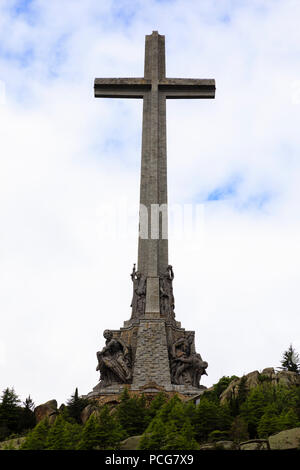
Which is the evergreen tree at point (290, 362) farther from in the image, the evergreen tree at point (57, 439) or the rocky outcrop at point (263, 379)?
the evergreen tree at point (57, 439)

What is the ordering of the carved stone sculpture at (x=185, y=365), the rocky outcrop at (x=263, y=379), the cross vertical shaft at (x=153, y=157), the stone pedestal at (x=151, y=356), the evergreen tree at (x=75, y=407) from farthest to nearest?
the cross vertical shaft at (x=153, y=157) → the carved stone sculpture at (x=185, y=365) → the stone pedestal at (x=151, y=356) → the rocky outcrop at (x=263, y=379) → the evergreen tree at (x=75, y=407)

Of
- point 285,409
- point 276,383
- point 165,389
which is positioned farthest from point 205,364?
point 285,409

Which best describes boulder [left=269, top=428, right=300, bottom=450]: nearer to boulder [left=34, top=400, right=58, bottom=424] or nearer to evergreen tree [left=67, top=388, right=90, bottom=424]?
evergreen tree [left=67, top=388, right=90, bottom=424]

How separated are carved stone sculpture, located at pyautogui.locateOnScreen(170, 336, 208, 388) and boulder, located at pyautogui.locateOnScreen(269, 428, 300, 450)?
1276 centimetres

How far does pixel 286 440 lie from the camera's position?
18.8 metres

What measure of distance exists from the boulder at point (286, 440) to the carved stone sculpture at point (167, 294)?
587 inches

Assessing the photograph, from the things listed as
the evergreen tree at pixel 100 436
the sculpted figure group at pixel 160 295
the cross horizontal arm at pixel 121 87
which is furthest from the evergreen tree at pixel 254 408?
the cross horizontal arm at pixel 121 87

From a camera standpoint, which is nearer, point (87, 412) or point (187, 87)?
point (87, 412)

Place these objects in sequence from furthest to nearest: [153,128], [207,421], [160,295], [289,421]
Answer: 1. [153,128]
2. [160,295]
3. [207,421]
4. [289,421]

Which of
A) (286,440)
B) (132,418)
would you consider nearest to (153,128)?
(132,418)

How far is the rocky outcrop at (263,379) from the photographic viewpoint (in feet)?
90.0

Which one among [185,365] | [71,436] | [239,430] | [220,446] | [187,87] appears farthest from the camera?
[187,87]

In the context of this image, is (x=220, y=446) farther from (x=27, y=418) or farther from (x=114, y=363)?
(x=114, y=363)

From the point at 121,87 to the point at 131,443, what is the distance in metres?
25.3
